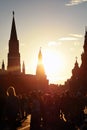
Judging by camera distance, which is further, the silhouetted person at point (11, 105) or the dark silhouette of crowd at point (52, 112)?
the dark silhouette of crowd at point (52, 112)

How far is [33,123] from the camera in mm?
18609

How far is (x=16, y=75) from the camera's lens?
12075 cm

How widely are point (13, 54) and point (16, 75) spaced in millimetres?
20598

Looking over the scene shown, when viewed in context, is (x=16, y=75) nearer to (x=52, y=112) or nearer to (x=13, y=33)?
(x=13, y=33)

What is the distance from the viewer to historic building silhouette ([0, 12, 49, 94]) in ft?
378

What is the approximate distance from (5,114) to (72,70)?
116949 mm

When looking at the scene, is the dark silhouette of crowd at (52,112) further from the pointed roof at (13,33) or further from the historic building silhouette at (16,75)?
the pointed roof at (13,33)

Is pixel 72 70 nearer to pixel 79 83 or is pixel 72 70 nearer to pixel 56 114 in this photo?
pixel 79 83

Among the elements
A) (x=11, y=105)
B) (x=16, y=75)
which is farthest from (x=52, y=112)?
(x=16, y=75)

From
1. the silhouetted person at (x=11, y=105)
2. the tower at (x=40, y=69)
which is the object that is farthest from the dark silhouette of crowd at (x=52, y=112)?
the tower at (x=40, y=69)

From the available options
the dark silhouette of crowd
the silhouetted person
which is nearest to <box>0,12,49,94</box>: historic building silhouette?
the dark silhouette of crowd

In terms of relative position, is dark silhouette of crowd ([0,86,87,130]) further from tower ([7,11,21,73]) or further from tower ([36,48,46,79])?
tower ([36,48,46,79])

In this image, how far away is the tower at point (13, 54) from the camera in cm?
14025

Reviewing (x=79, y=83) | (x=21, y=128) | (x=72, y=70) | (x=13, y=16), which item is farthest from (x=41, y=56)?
(x=21, y=128)
